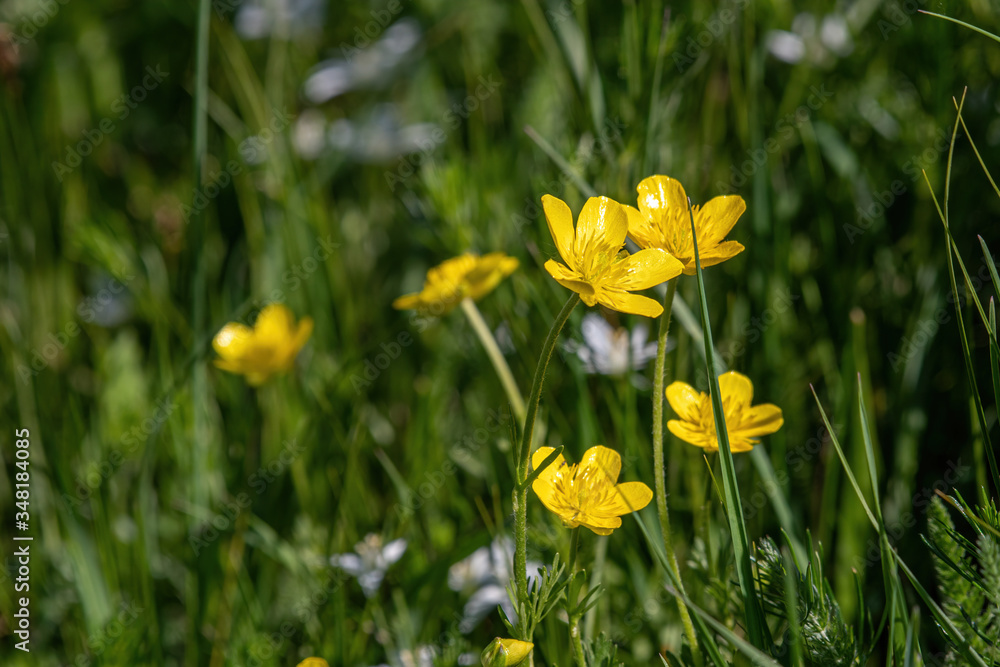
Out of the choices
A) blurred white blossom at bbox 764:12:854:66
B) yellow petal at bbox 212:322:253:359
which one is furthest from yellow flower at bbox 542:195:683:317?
blurred white blossom at bbox 764:12:854:66

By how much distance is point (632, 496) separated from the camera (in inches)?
33.6

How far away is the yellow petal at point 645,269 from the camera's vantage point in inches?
32.4

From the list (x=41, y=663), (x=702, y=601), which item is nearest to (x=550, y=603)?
(x=702, y=601)

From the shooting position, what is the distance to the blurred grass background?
1.29 meters

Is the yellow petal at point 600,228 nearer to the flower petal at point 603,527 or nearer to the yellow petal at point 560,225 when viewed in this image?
the yellow petal at point 560,225

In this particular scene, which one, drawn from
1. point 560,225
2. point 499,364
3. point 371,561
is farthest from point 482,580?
point 560,225

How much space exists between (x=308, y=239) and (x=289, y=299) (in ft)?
0.53

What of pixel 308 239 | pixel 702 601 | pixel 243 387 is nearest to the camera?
pixel 702 601

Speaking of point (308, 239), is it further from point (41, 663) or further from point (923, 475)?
point (923, 475)

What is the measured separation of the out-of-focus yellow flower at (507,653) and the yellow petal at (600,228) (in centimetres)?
43

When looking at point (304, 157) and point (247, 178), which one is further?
point (304, 157)

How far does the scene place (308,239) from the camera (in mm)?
1971

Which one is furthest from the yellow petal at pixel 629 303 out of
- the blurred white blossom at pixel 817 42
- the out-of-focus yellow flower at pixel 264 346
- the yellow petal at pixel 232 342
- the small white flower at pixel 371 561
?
the blurred white blossom at pixel 817 42

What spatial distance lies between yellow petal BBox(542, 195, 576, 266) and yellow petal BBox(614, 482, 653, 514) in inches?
10.1
